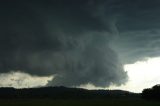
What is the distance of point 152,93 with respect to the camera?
519 ft

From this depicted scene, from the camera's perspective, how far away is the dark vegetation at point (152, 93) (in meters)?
156

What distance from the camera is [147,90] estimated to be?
6334 inches

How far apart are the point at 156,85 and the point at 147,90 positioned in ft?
16.9

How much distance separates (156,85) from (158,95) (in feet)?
21.8

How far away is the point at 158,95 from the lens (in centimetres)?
15512

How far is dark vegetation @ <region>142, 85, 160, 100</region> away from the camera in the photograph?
156 metres

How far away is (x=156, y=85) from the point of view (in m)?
160

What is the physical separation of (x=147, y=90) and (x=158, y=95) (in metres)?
7.31
